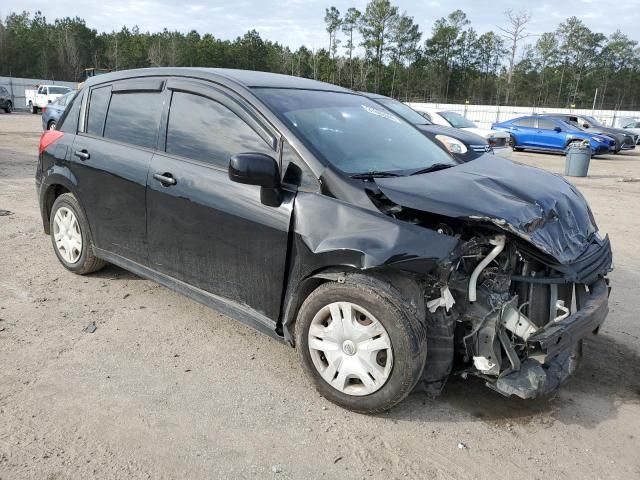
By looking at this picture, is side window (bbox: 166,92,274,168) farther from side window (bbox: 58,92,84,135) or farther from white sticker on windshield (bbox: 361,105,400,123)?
side window (bbox: 58,92,84,135)

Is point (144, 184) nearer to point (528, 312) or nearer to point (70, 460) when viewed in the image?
point (70, 460)

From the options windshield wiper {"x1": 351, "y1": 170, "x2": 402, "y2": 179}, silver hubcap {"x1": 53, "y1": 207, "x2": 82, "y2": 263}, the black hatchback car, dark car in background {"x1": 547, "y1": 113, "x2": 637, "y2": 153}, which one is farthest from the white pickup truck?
windshield wiper {"x1": 351, "y1": 170, "x2": 402, "y2": 179}

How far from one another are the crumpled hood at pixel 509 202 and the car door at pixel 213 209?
2.55 ft

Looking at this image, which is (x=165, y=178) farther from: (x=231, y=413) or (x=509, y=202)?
(x=509, y=202)

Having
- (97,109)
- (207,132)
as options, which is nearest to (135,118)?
(97,109)

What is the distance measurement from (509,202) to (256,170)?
1414mm

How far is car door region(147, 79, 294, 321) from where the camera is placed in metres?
3.31

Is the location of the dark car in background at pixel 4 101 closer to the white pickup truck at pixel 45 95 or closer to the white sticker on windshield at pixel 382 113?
the white pickup truck at pixel 45 95

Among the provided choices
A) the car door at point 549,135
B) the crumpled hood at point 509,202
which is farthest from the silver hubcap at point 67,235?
the car door at point 549,135

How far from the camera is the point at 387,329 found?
285cm

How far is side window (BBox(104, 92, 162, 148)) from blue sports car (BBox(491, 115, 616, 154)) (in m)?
18.6

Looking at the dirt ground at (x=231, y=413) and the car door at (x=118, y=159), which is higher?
the car door at (x=118, y=159)

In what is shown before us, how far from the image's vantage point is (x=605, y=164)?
18.0 m

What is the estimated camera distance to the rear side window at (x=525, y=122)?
68.3 ft
